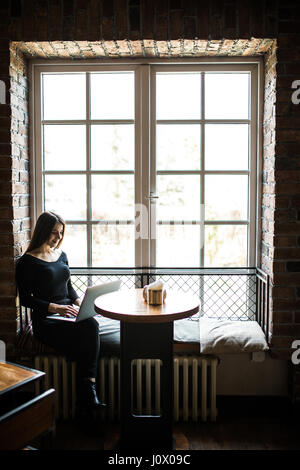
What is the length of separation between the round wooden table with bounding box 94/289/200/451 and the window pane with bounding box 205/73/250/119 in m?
1.37

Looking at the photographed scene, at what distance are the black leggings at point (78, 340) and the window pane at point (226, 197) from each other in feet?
3.69

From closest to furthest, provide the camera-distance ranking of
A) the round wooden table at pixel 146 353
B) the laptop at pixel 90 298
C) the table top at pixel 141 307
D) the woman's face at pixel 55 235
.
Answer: the table top at pixel 141 307, the round wooden table at pixel 146 353, the laptop at pixel 90 298, the woman's face at pixel 55 235

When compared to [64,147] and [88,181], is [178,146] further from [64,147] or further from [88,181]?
[64,147]

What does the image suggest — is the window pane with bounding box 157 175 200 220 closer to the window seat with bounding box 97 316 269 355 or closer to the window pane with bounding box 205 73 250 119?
the window pane with bounding box 205 73 250 119

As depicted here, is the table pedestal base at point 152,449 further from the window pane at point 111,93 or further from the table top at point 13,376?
the window pane at point 111,93

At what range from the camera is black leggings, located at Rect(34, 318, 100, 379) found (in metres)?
2.54

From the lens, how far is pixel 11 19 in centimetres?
264

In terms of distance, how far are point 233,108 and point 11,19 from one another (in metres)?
1.51

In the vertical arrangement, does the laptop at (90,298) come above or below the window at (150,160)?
below

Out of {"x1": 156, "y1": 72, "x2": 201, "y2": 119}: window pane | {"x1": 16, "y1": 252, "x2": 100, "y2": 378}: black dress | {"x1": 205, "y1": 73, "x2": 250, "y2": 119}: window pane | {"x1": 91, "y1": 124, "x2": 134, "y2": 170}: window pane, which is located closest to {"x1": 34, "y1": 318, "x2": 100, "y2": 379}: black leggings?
{"x1": 16, "y1": 252, "x2": 100, "y2": 378}: black dress

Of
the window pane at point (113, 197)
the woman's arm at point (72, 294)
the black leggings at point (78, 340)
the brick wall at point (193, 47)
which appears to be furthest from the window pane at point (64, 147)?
the black leggings at point (78, 340)

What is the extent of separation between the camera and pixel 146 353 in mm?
2250

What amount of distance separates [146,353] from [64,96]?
5.99ft

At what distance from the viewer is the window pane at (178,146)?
9.90 feet
